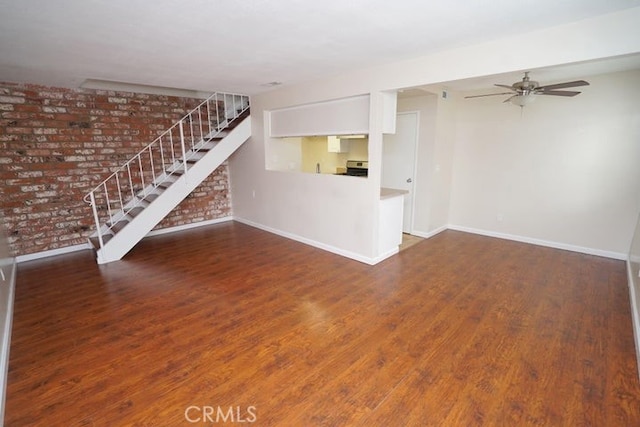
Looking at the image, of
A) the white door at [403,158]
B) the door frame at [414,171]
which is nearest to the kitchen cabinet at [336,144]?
the white door at [403,158]

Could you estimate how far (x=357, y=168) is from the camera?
6.36 metres

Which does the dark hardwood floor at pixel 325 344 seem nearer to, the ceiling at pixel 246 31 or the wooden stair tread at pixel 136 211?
the wooden stair tread at pixel 136 211

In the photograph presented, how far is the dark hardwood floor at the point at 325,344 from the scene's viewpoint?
185 centimetres

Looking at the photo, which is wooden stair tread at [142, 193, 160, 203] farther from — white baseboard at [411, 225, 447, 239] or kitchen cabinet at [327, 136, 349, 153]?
white baseboard at [411, 225, 447, 239]

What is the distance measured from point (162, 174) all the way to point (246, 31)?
147 inches

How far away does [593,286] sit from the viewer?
3363 mm

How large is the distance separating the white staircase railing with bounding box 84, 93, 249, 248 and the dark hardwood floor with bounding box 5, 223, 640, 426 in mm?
1094

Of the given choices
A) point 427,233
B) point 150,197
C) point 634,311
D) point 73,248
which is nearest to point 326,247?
point 427,233

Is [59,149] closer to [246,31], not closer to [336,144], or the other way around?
[246,31]

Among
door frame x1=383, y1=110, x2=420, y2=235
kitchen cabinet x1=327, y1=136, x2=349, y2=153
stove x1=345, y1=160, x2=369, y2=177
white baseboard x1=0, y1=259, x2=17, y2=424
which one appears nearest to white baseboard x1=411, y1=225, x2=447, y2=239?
door frame x1=383, y1=110, x2=420, y2=235

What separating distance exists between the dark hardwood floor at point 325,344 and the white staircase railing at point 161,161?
1.09m

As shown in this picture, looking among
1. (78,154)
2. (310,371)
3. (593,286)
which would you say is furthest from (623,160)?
(78,154)

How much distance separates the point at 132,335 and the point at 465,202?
524cm

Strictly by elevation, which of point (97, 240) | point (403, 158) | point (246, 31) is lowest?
point (97, 240)
